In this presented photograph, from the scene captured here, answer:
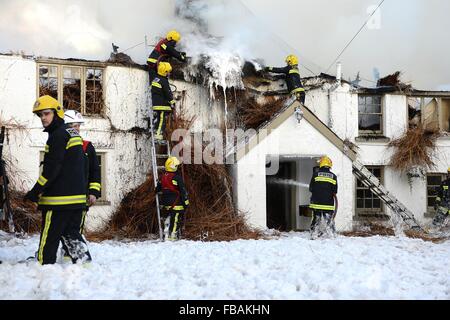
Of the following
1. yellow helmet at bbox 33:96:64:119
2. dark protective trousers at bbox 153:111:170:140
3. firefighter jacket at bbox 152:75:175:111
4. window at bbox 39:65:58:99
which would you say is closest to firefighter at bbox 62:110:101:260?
yellow helmet at bbox 33:96:64:119

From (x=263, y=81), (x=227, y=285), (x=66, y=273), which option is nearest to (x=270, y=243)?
(x=227, y=285)

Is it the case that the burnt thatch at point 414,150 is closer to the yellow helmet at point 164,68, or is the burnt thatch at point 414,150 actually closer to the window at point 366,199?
the window at point 366,199

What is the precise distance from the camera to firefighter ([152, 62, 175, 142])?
11.4 m

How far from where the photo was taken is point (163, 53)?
468 inches

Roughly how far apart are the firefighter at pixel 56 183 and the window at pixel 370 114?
1036 cm

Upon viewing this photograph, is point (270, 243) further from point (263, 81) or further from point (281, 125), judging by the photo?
point (263, 81)

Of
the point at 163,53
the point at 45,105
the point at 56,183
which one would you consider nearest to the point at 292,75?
the point at 163,53

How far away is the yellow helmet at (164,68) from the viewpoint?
1162 cm

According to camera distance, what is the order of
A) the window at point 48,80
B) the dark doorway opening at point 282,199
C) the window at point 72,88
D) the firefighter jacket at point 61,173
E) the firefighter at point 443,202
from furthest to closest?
the dark doorway opening at point 282,199
the firefighter at point 443,202
the window at point 72,88
the window at point 48,80
the firefighter jacket at point 61,173

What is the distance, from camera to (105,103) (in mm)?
12023

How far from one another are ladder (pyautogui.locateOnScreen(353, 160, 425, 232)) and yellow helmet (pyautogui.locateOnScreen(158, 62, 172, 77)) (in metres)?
4.98

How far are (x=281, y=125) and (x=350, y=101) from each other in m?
3.14

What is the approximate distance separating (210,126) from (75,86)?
3382mm

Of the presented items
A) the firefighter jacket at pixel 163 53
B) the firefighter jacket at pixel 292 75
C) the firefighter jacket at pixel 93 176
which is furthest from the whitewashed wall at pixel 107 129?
the firefighter jacket at pixel 93 176
